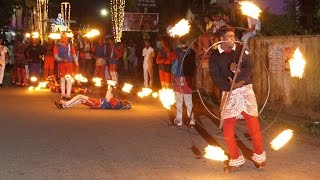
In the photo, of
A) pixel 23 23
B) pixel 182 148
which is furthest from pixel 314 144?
pixel 23 23

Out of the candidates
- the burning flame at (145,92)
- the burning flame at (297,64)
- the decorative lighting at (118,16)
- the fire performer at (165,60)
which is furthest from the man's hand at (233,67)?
the decorative lighting at (118,16)

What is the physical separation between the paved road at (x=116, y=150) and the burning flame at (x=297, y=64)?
205 cm

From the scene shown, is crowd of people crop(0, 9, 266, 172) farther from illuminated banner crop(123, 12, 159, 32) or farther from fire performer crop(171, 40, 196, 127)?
illuminated banner crop(123, 12, 159, 32)

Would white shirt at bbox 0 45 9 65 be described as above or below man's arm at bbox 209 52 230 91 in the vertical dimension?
below

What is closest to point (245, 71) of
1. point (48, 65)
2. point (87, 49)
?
point (48, 65)

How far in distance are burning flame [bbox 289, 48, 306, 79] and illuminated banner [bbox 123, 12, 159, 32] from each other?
20.3 m

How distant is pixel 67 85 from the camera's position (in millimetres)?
17500

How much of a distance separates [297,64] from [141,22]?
21318mm

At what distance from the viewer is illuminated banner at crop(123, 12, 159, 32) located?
110 ft

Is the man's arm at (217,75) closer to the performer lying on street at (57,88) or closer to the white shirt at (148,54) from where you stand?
the performer lying on street at (57,88)

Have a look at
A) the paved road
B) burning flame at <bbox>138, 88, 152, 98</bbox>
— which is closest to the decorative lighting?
burning flame at <bbox>138, 88, 152, 98</bbox>

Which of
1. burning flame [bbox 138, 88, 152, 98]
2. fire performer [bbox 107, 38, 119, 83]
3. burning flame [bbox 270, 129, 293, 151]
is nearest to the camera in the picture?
burning flame [bbox 270, 129, 293, 151]

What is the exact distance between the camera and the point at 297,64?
13.6 meters

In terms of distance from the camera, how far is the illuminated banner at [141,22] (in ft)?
110
